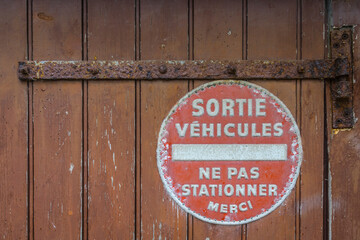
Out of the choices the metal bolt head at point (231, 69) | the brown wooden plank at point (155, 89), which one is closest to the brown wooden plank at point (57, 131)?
the brown wooden plank at point (155, 89)

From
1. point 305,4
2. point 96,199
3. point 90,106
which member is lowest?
point 96,199

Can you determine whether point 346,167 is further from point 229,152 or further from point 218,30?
point 218,30

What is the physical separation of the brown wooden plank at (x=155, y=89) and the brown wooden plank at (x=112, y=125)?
3cm

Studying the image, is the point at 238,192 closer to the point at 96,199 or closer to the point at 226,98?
the point at 226,98

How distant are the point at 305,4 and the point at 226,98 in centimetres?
34

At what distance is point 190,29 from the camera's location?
834 mm

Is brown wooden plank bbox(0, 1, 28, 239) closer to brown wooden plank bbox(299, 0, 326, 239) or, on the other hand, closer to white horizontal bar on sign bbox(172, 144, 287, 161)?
white horizontal bar on sign bbox(172, 144, 287, 161)

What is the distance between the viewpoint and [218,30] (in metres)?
0.83

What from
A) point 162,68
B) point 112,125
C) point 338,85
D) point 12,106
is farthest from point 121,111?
point 338,85

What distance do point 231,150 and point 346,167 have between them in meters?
0.31

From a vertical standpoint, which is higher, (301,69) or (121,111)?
(301,69)

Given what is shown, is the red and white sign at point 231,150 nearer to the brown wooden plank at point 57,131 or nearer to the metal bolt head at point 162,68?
the metal bolt head at point 162,68

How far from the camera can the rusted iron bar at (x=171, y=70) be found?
31.9 inches

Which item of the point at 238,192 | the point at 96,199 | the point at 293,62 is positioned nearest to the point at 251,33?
the point at 293,62
